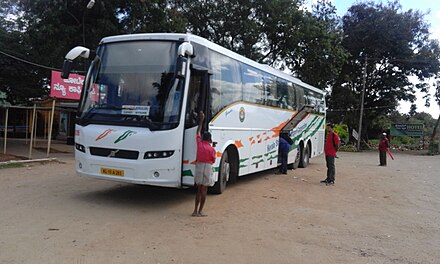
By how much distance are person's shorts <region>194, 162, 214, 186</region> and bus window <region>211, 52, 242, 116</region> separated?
160 cm

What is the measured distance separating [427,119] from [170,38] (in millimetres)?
65316

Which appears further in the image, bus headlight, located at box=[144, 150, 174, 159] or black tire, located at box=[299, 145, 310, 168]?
black tire, located at box=[299, 145, 310, 168]

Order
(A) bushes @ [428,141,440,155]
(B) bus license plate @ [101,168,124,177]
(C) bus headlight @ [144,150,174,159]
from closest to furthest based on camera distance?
1. (C) bus headlight @ [144,150,174,159]
2. (B) bus license plate @ [101,168,124,177]
3. (A) bushes @ [428,141,440,155]

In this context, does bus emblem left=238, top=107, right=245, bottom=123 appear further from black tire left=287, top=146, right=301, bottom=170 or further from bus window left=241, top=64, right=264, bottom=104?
black tire left=287, top=146, right=301, bottom=170

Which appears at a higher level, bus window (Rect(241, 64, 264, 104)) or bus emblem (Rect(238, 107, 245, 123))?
bus window (Rect(241, 64, 264, 104))

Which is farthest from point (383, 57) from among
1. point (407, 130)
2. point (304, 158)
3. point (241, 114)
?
point (241, 114)

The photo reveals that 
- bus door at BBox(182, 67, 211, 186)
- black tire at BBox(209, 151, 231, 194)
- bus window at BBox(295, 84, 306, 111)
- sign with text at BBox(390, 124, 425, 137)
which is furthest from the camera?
sign with text at BBox(390, 124, 425, 137)

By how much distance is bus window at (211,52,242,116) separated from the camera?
8180 mm

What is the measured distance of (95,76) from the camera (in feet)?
25.0

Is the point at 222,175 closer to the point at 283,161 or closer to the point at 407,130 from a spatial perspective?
the point at 283,161

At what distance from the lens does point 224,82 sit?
343 inches

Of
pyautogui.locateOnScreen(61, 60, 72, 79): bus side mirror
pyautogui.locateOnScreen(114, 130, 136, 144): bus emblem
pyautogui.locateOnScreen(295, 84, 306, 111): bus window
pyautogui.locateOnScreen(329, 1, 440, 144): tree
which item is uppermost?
pyautogui.locateOnScreen(329, 1, 440, 144): tree

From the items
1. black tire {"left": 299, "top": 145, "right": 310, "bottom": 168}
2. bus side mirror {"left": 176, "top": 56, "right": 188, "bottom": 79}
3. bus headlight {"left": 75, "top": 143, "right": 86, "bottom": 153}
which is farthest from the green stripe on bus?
black tire {"left": 299, "top": 145, "right": 310, "bottom": 168}

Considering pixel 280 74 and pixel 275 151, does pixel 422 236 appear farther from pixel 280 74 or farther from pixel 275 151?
pixel 280 74
